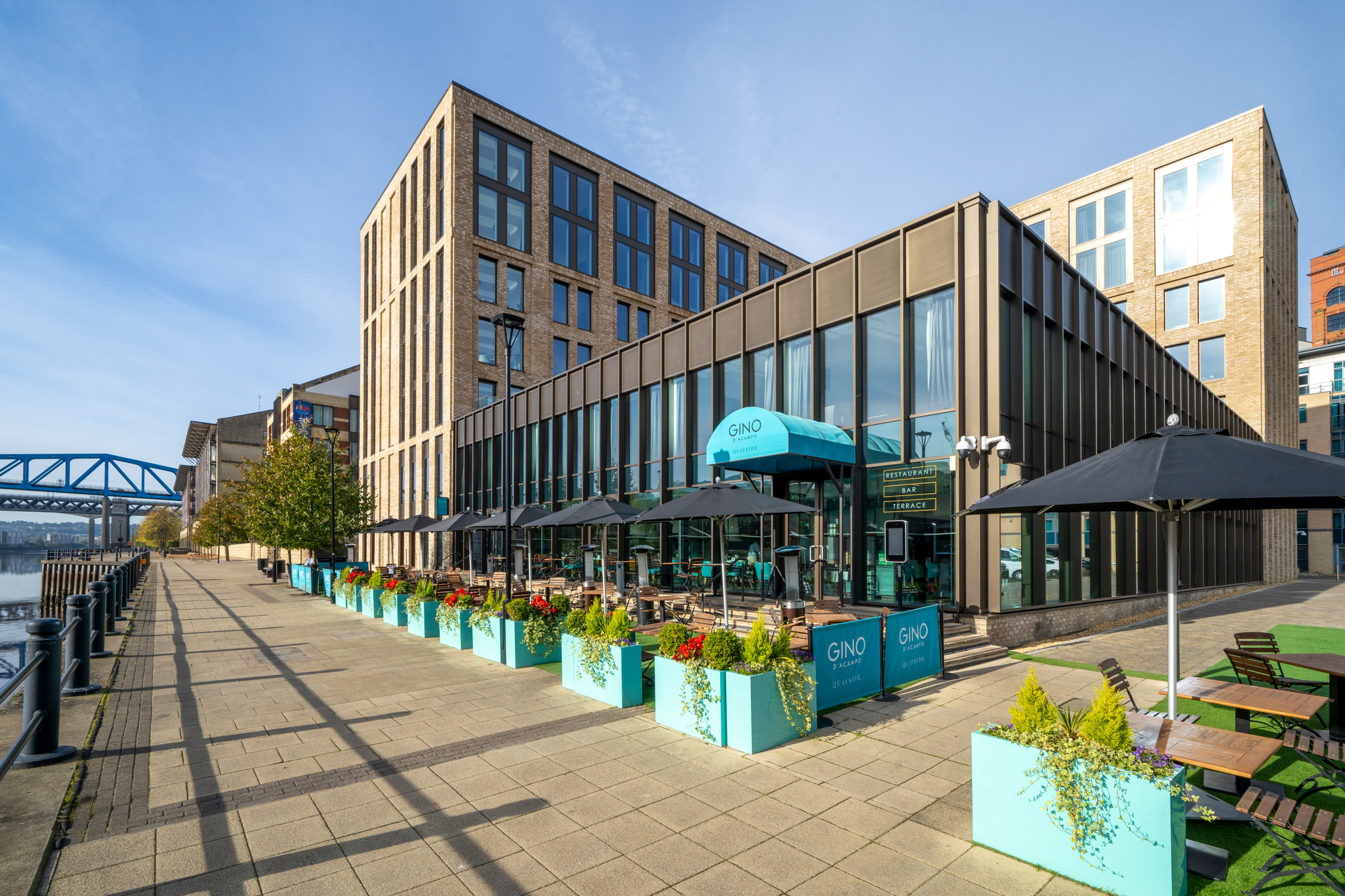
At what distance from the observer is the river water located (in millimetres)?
25953

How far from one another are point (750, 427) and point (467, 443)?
2232 cm

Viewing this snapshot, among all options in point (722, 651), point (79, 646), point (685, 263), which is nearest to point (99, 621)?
point (79, 646)

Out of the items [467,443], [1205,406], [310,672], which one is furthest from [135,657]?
[1205,406]

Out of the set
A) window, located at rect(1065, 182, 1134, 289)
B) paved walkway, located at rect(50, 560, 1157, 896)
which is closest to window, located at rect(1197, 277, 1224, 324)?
window, located at rect(1065, 182, 1134, 289)

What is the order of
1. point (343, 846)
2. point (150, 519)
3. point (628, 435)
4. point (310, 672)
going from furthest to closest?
point (150, 519), point (628, 435), point (310, 672), point (343, 846)

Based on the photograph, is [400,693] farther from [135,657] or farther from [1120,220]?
[1120,220]

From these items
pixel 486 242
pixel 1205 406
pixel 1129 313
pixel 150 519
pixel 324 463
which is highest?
pixel 486 242

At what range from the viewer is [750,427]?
47.8 feet

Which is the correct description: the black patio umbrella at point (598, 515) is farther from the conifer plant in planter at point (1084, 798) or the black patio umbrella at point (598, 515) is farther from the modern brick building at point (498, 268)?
the modern brick building at point (498, 268)

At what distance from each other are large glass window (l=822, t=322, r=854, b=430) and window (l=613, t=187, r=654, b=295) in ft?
82.3

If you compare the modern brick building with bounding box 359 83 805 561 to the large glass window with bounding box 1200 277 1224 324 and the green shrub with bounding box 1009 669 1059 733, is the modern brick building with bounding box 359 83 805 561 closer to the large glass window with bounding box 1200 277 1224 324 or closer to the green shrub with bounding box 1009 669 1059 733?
the large glass window with bounding box 1200 277 1224 324

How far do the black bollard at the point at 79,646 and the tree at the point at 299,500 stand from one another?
2311cm

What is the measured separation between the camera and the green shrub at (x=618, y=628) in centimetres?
916

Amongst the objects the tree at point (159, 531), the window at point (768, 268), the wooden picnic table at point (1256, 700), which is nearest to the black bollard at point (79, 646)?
the wooden picnic table at point (1256, 700)
